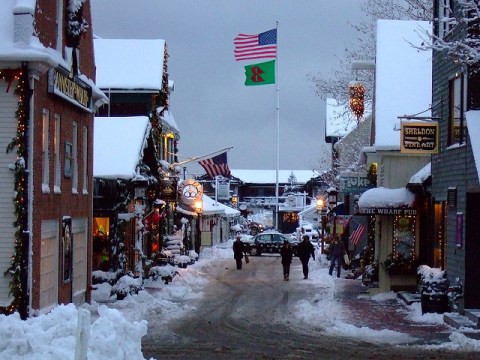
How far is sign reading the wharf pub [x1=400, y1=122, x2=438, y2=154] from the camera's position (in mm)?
22984

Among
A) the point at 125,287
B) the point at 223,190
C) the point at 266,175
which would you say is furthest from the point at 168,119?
the point at 266,175

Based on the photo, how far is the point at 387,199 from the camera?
26.8 metres

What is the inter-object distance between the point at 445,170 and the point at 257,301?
693 centimetres

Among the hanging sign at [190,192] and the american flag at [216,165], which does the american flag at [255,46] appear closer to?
the american flag at [216,165]

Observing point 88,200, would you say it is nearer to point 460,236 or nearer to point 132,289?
point 132,289

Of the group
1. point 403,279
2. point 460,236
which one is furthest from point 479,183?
point 403,279

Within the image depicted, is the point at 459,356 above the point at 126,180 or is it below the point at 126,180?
below

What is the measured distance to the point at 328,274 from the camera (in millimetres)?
36875

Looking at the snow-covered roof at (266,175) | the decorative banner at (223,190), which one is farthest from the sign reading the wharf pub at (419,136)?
the snow-covered roof at (266,175)

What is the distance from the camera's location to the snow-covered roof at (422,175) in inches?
1019

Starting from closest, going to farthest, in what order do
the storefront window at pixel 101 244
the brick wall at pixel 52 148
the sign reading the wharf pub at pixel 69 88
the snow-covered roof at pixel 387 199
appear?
the brick wall at pixel 52 148 < the sign reading the wharf pub at pixel 69 88 < the snow-covered roof at pixel 387 199 < the storefront window at pixel 101 244

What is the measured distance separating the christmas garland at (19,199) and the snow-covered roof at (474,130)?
374 inches

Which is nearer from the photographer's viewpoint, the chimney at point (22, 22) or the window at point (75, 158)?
the chimney at point (22, 22)

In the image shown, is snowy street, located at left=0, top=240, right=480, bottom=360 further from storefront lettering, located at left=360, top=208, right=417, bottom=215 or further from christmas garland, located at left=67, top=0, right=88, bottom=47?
christmas garland, located at left=67, top=0, right=88, bottom=47
